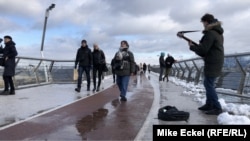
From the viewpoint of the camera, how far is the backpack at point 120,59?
12.5 meters

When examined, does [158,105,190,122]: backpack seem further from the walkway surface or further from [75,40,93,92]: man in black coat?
[75,40,93,92]: man in black coat

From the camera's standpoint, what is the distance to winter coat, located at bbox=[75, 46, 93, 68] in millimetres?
15602

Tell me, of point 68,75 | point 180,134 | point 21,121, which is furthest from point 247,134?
point 68,75

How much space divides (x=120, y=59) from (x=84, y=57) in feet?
11.2

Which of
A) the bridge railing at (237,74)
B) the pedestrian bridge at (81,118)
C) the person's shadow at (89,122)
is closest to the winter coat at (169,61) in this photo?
the bridge railing at (237,74)

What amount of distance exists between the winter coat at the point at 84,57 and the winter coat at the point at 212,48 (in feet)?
23.8

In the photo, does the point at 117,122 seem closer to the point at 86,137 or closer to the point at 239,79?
the point at 86,137

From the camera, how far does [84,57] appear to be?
51.2 feet

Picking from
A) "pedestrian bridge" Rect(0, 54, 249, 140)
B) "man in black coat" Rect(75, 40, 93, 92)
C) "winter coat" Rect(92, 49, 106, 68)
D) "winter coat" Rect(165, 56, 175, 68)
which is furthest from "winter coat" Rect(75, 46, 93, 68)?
"winter coat" Rect(165, 56, 175, 68)

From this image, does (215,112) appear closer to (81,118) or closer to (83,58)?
(81,118)

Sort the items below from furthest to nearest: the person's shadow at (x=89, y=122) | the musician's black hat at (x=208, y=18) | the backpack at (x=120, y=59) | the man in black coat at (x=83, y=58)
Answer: the man in black coat at (x=83, y=58) → the backpack at (x=120, y=59) → the musician's black hat at (x=208, y=18) → the person's shadow at (x=89, y=122)

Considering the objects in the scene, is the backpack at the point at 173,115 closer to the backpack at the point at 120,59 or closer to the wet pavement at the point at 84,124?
the wet pavement at the point at 84,124

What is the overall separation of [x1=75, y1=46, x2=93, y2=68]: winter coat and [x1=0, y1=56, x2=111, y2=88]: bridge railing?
7.73 ft

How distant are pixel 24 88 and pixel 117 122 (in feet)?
28.9
